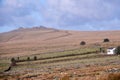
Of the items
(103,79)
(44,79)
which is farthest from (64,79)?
(44,79)

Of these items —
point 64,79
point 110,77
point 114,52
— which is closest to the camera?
point 110,77

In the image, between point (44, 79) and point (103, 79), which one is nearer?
point (103, 79)

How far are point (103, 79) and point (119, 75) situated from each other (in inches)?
44.2

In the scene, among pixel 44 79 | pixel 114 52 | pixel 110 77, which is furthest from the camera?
pixel 114 52

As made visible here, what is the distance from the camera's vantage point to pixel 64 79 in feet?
87.1

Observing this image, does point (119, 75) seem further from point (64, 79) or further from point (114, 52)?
point (114, 52)

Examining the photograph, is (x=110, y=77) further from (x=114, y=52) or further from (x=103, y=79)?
(x=114, y=52)

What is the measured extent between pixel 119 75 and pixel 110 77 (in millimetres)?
655

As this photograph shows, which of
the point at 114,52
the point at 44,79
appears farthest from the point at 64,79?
the point at 114,52

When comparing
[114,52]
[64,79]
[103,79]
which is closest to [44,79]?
[64,79]

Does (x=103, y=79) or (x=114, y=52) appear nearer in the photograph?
(x=103, y=79)

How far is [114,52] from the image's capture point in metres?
80.5

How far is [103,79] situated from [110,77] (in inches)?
19.6

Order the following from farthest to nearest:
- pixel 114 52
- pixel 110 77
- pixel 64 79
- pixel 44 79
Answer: pixel 114 52 < pixel 44 79 < pixel 64 79 < pixel 110 77
